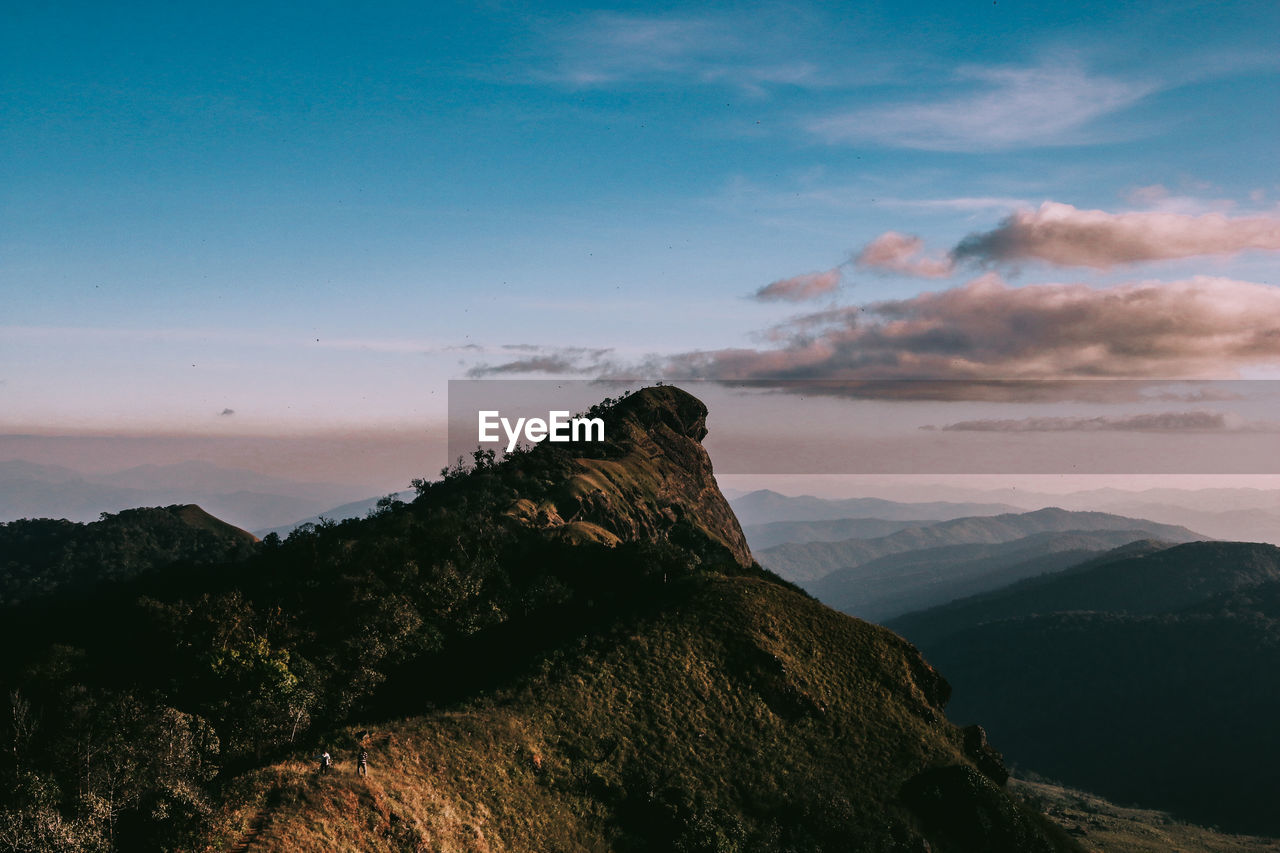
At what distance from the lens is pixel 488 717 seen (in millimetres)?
60312

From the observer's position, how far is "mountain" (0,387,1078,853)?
4391 centimetres

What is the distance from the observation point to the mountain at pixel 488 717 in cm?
4391

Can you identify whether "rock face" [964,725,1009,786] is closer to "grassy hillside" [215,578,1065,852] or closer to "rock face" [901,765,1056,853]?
"grassy hillside" [215,578,1065,852]

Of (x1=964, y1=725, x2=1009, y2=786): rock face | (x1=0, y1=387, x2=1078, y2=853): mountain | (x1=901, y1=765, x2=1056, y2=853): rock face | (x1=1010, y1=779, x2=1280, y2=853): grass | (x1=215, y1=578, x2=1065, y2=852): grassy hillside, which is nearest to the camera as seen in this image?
(x1=0, y1=387, x2=1078, y2=853): mountain

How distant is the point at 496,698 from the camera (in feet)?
213

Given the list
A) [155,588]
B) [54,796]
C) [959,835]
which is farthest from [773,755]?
[155,588]

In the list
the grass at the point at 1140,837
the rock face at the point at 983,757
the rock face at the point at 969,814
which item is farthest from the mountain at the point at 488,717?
the grass at the point at 1140,837

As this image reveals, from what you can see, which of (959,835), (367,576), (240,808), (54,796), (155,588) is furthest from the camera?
(155,588)

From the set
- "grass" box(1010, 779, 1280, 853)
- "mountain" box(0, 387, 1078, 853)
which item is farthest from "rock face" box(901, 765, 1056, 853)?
"grass" box(1010, 779, 1280, 853)

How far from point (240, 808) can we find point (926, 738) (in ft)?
200

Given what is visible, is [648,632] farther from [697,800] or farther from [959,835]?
[959,835]

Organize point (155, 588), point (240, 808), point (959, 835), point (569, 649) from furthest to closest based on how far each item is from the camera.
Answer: point (155, 588) < point (569, 649) < point (959, 835) < point (240, 808)

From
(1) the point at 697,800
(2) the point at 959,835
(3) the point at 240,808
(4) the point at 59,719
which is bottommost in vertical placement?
(2) the point at 959,835

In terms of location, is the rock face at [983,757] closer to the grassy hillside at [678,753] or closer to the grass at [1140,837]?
the grassy hillside at [678,753]
